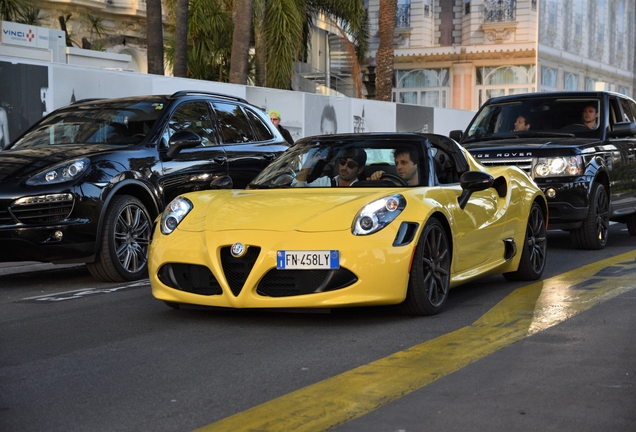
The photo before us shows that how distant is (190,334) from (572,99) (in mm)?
7846

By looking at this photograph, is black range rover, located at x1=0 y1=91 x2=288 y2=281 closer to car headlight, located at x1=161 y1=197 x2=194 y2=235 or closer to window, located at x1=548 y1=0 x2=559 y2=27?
car headlight, located at x1=161 y1=197 x2=194 y2=235

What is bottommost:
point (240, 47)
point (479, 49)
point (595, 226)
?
point (595, 226)

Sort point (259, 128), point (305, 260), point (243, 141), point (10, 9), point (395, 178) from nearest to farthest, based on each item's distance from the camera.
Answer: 1. point (305, 260)
2. point (395, 178)
3. point (243, 141)
4. point (259, 128)
5. point (10, 9)

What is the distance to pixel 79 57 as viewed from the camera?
21656 millimetres

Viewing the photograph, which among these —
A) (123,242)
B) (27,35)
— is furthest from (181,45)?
(123,242)

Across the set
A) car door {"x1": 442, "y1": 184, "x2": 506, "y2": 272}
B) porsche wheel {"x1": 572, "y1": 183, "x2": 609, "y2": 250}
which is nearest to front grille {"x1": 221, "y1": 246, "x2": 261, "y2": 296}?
car door {"x1": 442, "y1": 184, "x2": 506, "y2": 272}

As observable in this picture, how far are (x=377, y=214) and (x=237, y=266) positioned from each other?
3.03 ft

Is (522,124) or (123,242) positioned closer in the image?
(123,242)

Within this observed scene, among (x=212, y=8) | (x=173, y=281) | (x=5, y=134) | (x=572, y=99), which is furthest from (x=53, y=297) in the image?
(x=212, y=8)

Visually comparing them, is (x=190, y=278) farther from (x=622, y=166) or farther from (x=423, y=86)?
(x=423, y=86)

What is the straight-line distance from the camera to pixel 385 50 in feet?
110

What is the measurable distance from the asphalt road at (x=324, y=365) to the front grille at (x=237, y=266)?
28 cm

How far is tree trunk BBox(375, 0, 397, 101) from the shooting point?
108 ft

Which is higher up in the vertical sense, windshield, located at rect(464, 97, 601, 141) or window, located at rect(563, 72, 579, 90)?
window, located at rect(563, 72, 579, 90)
